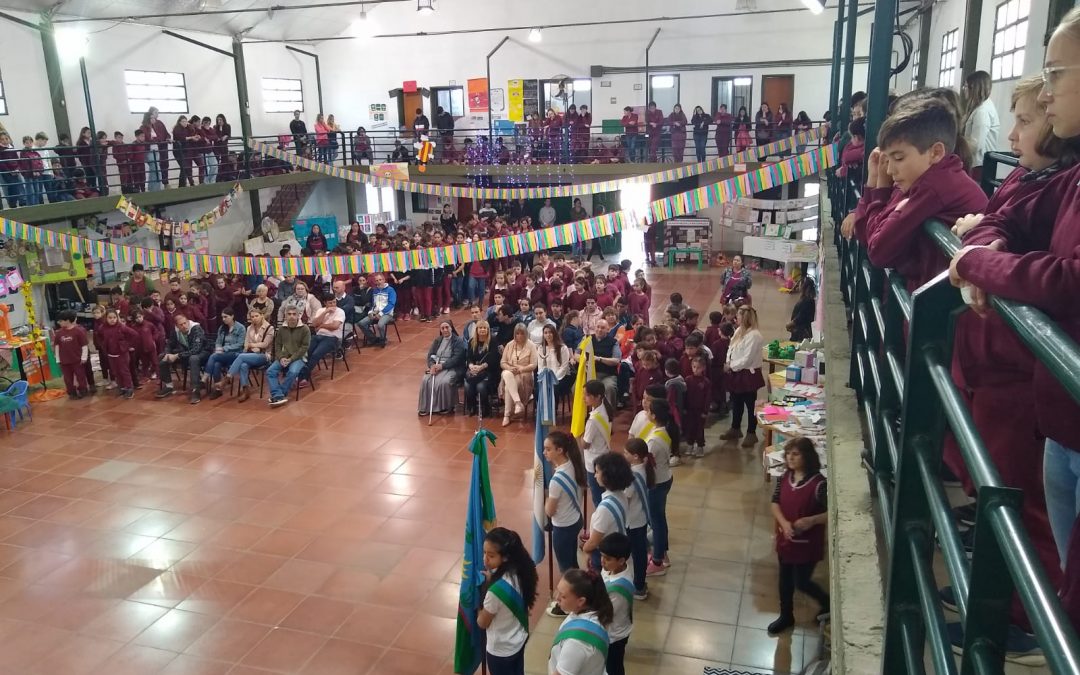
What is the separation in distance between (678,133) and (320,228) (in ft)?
30.5

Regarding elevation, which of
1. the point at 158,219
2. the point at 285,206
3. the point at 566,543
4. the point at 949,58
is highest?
the point at 949,58

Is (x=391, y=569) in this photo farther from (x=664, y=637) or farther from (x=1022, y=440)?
(x=1022, y=440)

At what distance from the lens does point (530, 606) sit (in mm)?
4441

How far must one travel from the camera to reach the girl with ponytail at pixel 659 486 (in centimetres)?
587

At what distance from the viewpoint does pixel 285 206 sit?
21.4 m

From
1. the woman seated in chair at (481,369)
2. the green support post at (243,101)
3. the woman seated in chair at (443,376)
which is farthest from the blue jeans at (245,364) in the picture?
the green support post at (243,101)

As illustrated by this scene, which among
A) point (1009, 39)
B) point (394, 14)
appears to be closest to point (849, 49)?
point (1009, 39)

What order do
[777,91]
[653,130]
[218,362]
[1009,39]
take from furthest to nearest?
[777,91], [653,130], [218,362], [1009,39]

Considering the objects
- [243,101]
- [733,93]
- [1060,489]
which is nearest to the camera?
[1060,489]

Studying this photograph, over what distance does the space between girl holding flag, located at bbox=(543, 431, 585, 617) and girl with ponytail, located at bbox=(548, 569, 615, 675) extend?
4.73 ft

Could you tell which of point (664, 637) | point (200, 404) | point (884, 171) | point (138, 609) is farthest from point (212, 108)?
point (884, 171)

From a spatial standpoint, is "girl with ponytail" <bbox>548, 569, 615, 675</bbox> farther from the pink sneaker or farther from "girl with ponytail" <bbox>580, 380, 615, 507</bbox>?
"girl with ponytail" <bbox>580, 380, 615, 507</bbox>

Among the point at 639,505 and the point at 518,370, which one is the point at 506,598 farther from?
the point at 518,370

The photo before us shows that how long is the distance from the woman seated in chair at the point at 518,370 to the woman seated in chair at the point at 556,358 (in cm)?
16
